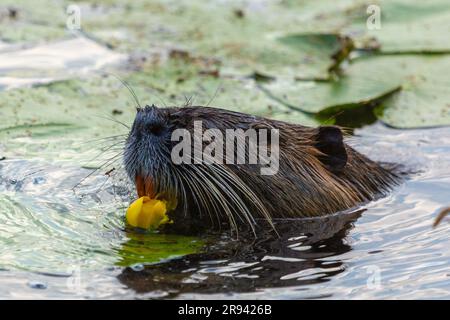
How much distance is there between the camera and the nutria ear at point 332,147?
6016 millimetres

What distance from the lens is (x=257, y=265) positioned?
5348 mm

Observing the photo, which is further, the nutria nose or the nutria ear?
the nutria ear

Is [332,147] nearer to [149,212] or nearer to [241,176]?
[241,176]

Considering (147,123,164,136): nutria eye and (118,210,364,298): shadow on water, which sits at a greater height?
(147,123,164,136): nutria eye

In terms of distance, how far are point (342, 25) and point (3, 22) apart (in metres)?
3.11

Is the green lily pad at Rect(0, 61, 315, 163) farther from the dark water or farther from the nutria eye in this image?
the nutria eye

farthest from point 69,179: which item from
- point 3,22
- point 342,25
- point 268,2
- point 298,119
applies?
point 268,2

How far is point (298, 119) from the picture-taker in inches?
295

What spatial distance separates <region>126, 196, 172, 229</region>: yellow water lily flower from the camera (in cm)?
555

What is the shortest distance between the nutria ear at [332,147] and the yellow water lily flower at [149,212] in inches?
40.0

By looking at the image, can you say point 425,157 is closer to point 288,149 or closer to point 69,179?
point 288,149

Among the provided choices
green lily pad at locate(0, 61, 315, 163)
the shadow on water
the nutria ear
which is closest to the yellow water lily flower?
the shadow on water

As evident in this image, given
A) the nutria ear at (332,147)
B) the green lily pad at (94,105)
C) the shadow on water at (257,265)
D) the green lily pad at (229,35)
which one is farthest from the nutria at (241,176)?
the green lily pad at (229,35)
